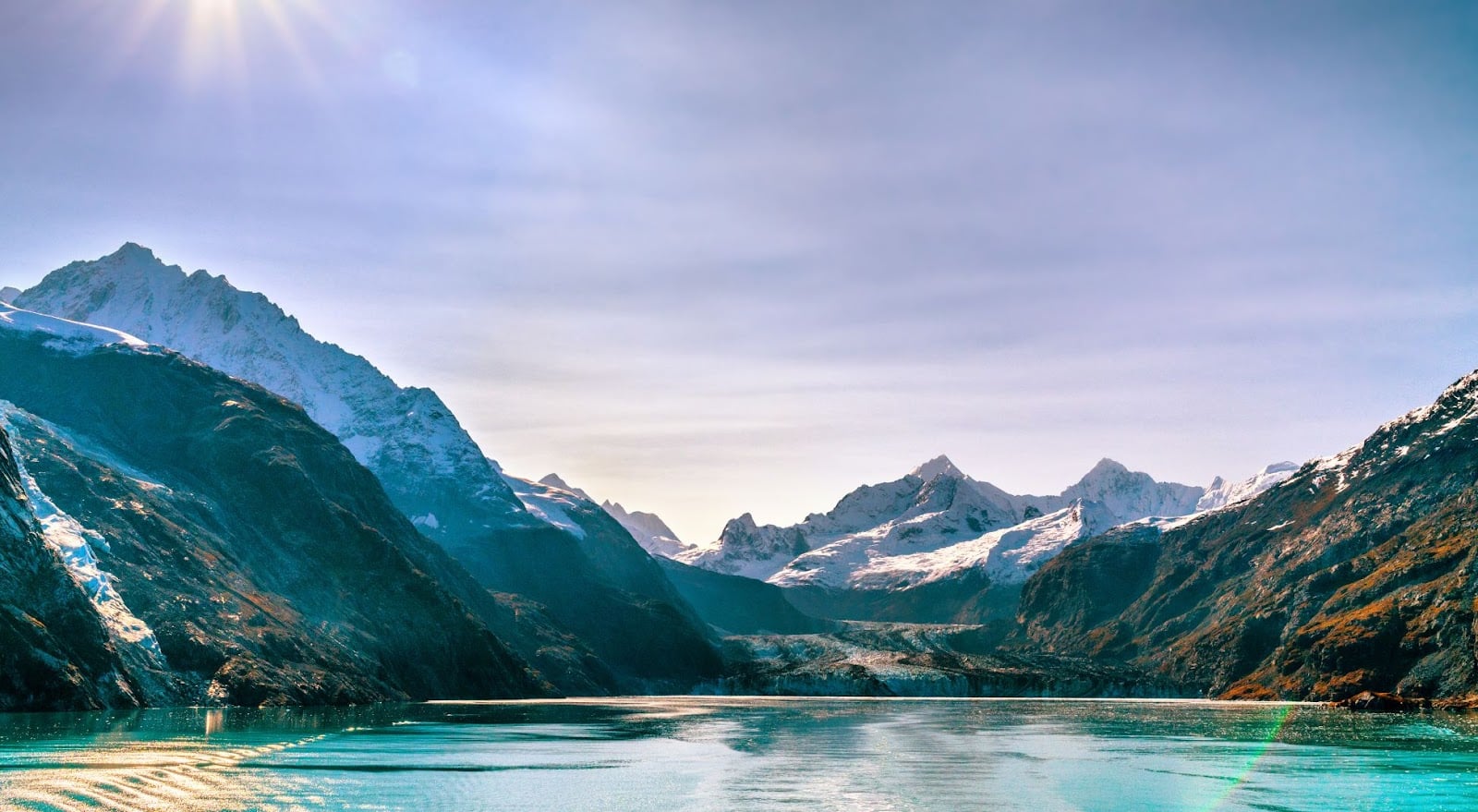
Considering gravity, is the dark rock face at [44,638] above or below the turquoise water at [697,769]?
above

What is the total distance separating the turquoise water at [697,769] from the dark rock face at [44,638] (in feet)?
37.0

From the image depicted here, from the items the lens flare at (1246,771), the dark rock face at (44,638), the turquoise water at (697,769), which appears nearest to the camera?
the turquoise water at (697,769)

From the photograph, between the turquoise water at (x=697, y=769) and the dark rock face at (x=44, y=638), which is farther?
the dark rock face at (x=44, y=638)

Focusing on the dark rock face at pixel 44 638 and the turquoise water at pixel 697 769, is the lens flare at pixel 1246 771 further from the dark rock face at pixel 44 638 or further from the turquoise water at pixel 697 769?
the dark rock face at pixel 44 638

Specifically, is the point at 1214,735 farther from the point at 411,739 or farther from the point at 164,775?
the point at 164,775

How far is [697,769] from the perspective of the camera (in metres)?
120

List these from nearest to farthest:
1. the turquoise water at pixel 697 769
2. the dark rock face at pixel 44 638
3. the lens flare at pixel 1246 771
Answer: the turquoise water at pixel 697 769 < the lens flare at pixel 1246 771 < the dark rock face at pixel 44 638

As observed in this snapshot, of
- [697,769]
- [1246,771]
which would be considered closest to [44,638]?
[697,769]

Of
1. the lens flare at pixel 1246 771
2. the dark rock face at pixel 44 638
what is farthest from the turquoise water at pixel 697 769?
the dark rock face at pixel 44 638

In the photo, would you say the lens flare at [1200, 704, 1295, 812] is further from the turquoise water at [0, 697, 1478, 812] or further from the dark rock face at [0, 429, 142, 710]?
the dark rock face at [0, 429, 142, 710]

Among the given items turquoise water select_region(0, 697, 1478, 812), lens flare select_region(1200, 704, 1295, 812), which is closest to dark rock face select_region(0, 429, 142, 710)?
turquoise water select_region(0, 697, 1478, 812)

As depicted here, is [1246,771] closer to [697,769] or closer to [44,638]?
[697,769]

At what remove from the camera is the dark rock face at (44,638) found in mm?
171125

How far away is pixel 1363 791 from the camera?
9931 centimetres
